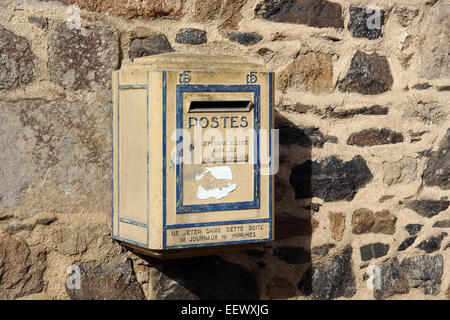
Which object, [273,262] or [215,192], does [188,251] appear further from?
[273,262]

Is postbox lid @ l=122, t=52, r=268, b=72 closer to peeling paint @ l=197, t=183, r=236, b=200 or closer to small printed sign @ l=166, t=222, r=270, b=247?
peeling paint @ l=197, t=183, r=236, b=200

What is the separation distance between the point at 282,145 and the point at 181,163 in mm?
672

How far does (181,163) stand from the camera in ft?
7.41

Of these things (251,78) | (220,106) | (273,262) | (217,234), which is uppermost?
(251,78)

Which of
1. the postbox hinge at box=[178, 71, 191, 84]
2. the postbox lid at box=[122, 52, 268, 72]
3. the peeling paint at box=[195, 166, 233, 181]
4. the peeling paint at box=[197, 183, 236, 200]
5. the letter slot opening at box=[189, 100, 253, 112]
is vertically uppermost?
the postbox lid at box=[122, 52, 268, 72]

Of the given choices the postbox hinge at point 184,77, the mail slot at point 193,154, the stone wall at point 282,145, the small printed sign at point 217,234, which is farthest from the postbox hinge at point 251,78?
the small printed sign at point 217,234

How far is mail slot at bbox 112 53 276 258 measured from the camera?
2244 mm

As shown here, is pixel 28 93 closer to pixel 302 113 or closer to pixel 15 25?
pixel 15 25

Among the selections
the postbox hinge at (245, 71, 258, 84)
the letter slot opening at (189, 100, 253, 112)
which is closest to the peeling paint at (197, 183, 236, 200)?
the letter slot opening at (189, 100, 253, 112)

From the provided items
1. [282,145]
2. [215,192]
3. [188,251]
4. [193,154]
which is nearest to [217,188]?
[215,192]

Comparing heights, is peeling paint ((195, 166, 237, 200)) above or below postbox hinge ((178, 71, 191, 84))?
below

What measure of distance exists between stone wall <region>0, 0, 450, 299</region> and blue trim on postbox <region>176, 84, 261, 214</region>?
0.38 meters

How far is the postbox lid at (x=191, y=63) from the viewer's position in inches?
89.9

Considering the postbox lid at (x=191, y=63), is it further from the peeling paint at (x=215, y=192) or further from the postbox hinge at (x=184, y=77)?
the peeling paint at (x=215, y=192)
